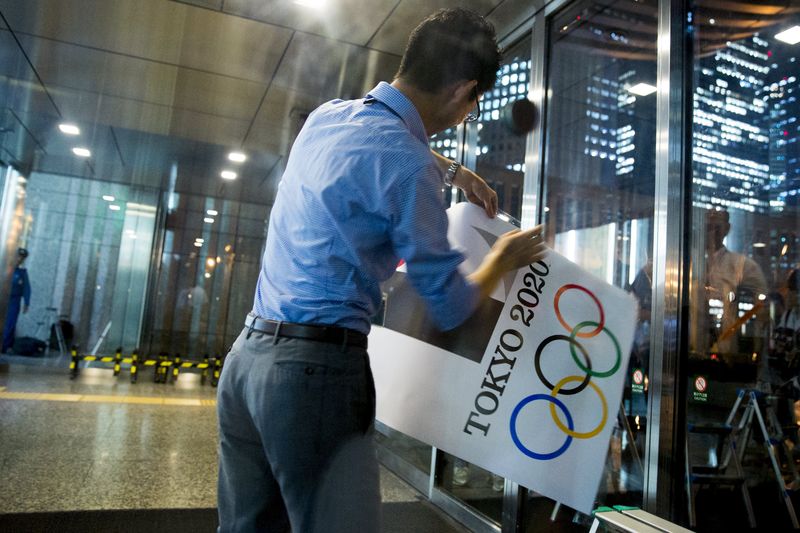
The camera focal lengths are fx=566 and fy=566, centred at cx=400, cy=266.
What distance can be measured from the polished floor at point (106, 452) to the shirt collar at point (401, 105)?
234 cm

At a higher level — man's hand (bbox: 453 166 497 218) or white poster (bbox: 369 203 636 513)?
man's hand (bbox: 453 166 497 218)

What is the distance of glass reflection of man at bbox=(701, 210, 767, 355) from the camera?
→ 1.99m

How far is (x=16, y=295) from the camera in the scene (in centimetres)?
812

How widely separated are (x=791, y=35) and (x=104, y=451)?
4.21m

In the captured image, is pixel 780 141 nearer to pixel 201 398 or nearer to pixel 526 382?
pixel 526 382

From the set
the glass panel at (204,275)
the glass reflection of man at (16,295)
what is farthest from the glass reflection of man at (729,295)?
the glass reflection of man at (16,295)

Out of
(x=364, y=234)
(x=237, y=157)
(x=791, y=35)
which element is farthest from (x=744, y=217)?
(x=237, y=157)

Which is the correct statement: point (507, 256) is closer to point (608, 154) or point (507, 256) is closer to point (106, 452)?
point (608, 154)

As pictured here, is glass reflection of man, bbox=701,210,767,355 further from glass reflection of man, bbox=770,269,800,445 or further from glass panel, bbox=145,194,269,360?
glass panel, bbox=145,194,269,360

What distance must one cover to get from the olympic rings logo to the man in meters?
0.33

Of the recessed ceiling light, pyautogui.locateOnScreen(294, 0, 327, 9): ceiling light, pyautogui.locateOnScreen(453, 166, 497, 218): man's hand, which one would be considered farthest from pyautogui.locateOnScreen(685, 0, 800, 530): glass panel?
the recessed ceiling light

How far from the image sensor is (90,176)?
952cm

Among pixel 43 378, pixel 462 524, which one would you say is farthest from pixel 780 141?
pixel 43 378

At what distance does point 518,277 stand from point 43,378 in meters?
7.26
